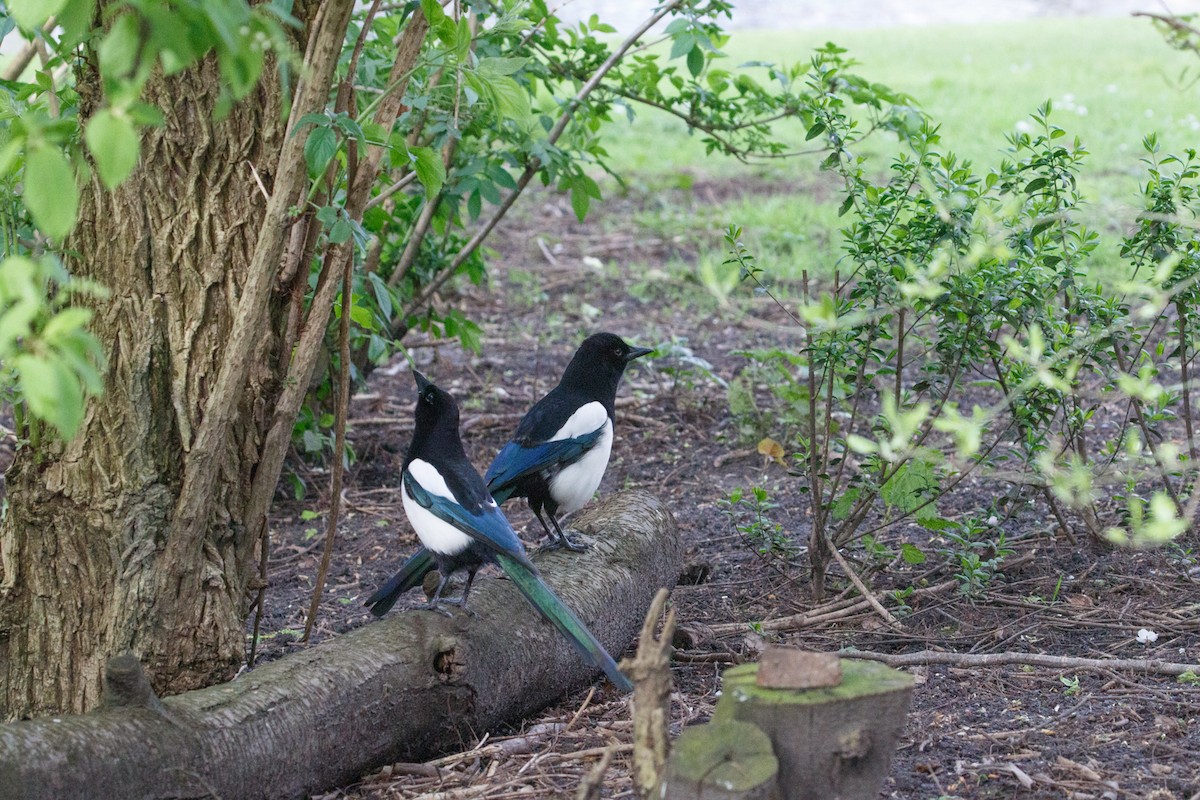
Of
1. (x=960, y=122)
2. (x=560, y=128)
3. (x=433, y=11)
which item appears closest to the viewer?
(x=433, y=11)

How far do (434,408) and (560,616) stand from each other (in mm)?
928

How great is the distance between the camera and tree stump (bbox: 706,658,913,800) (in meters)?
2.03

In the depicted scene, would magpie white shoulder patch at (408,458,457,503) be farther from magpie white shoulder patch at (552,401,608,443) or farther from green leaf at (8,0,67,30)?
green leaf at (8,0,67,30)

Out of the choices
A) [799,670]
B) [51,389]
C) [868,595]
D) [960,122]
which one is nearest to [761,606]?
[868,595]

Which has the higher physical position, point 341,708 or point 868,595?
point 341,708

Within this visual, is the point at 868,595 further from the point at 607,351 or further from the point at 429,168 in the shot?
the point at 429,168

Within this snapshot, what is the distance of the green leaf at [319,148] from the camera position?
2.45m

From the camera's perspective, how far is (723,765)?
6.45 feet

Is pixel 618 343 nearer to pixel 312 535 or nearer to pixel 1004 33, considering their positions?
pixel 312 535

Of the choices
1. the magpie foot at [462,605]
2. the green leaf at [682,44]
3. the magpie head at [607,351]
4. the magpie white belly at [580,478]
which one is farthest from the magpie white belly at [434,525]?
the green leaf at [682,44]

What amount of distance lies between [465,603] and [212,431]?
0.88m

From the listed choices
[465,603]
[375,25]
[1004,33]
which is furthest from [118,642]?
[1004,33]

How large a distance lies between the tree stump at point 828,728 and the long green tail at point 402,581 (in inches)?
59.2

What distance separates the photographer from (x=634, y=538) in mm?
3842
